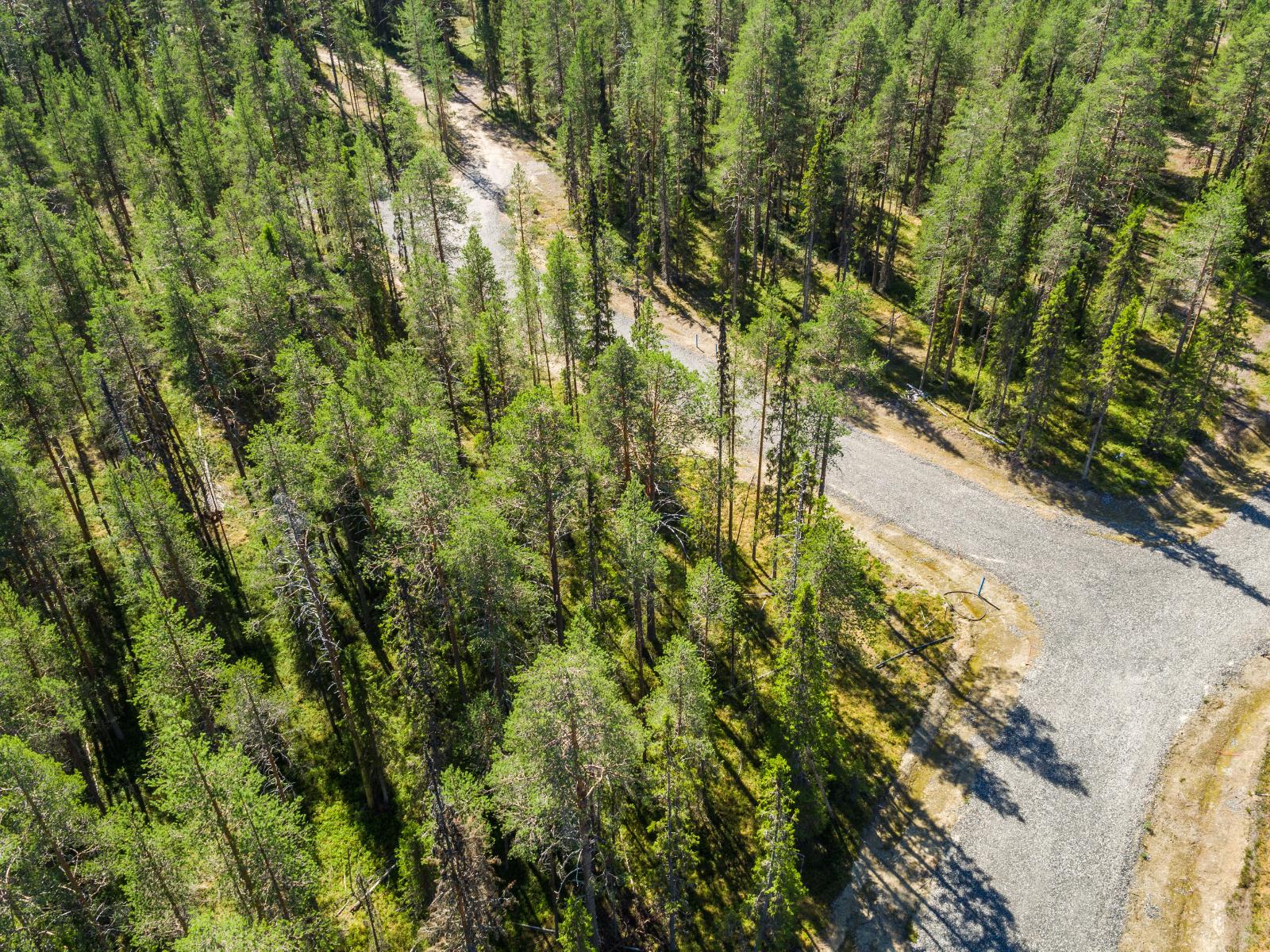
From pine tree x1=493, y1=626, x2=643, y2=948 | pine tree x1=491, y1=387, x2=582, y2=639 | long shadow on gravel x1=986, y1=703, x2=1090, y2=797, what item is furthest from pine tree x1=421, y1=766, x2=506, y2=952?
long shadow on gravel x1=986, y1=703, x2=1090, y2=797

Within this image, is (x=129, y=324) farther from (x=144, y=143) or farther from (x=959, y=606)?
(x=959, y=606)

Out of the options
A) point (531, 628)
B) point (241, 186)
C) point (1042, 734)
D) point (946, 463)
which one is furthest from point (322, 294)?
point (1042, 734)

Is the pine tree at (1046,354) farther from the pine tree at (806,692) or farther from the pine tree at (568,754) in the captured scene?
the pine tree at (568,754)

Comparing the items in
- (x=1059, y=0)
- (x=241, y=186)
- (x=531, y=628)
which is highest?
(x=1059, y=0)

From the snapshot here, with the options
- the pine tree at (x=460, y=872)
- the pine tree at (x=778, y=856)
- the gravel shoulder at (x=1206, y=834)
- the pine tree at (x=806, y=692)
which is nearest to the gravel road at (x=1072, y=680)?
the gravel shoulder at (x=1206, y=834)

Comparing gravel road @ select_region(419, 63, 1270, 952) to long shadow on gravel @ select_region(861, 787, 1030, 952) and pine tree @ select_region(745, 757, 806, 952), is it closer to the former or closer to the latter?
long shadow on gravel @ select_region(861, 787, 1030, 952)

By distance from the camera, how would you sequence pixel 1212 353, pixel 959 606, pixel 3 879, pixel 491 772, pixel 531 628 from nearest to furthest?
1. pixel 3 879
2. pixel 491 772
3. pixel 531 628
4. pixel 959 606
5. pixel 1212 353

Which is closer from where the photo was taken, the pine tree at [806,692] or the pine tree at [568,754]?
the pine tree at [568,754]
